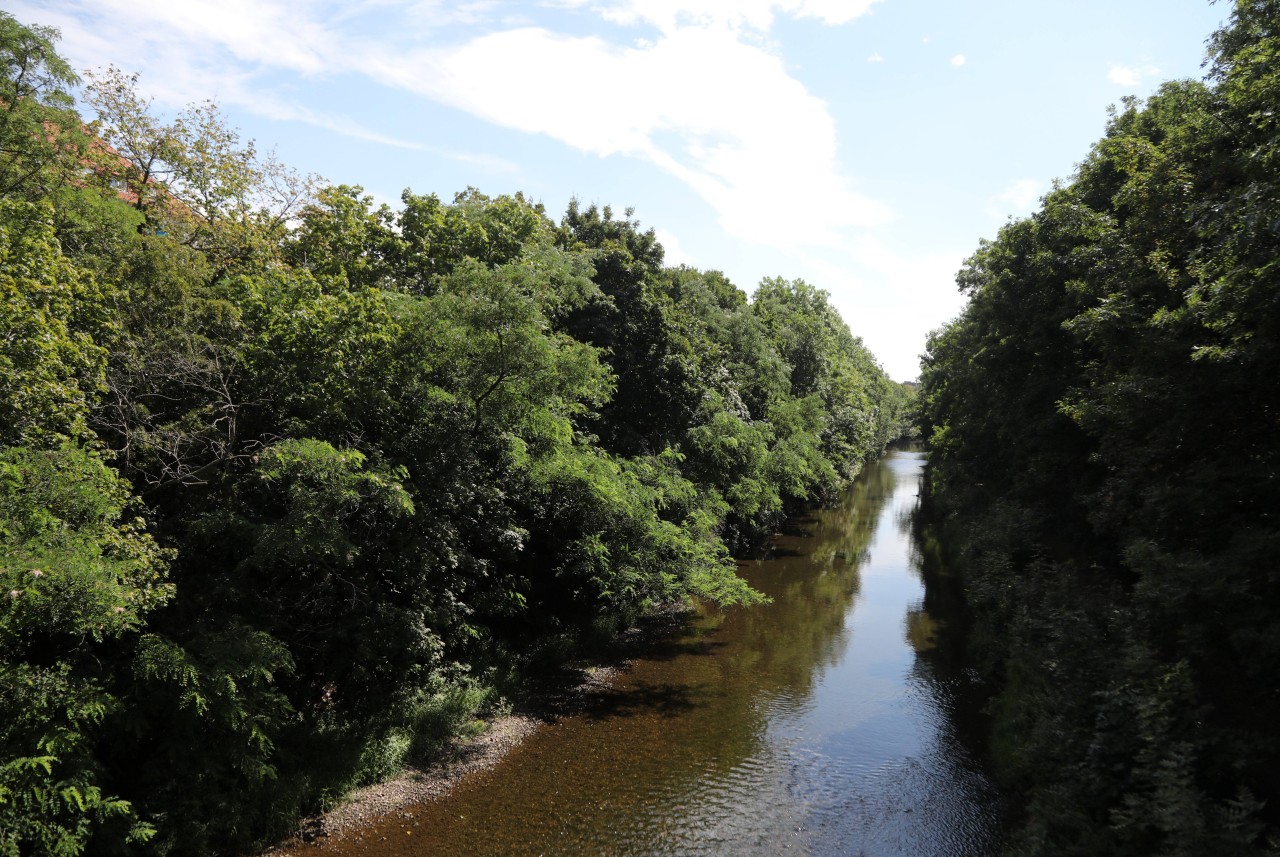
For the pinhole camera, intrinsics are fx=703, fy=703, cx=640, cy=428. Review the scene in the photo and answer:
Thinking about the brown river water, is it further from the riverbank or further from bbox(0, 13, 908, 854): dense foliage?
bbox(0, 13, 908, 854): dense foliage

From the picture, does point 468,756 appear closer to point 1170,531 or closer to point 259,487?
point 259,487

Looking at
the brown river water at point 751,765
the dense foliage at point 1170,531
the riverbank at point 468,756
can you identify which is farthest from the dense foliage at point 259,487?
the dense foliage at point 1170,531

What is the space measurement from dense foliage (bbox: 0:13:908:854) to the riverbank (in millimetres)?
450

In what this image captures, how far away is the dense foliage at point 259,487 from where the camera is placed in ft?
29.0

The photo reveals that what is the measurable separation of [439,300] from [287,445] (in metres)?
4.32

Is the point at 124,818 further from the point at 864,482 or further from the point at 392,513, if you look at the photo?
the point at 864,482

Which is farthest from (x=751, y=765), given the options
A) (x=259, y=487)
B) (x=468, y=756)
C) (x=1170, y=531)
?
(x=259, y=487)

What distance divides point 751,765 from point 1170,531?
28.2ft

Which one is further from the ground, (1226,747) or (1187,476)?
(1187,476)

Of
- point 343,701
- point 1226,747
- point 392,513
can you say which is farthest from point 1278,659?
point 343,701

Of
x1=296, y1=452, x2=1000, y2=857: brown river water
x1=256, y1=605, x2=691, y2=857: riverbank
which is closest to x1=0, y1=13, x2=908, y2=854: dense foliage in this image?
x1=256, y1=605, x2=691, y2=857: riverbank

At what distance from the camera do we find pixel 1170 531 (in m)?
12.2

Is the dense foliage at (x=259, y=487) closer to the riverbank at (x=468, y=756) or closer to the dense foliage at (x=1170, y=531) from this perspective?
the riverbank at (x=468, y=756)

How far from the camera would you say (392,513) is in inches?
493
